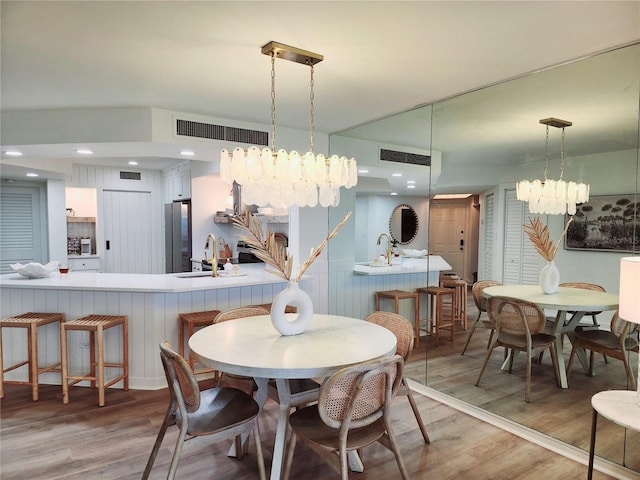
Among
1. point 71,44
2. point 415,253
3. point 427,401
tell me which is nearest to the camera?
point 71,44

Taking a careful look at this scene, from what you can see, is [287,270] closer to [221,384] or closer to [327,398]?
[327,398]

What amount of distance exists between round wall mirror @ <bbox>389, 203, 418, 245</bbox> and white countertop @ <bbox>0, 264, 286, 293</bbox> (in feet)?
4.31

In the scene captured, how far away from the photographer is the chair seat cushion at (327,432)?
6.15ft

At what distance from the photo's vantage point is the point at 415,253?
13.3ft

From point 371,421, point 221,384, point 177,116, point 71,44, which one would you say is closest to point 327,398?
point 371,421

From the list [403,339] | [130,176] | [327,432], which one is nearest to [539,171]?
[403,339]

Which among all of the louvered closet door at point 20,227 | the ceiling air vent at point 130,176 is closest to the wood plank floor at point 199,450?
the louvered closet door at point 20,227

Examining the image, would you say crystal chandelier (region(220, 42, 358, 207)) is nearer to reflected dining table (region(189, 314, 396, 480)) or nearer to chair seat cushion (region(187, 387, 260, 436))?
reflected dining table (region(189, 314, 396, 480))

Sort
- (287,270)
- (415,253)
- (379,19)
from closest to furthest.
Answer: (379,19)
(287,270)
(415,253)

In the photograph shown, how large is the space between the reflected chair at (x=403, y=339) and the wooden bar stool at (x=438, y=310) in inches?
47.3

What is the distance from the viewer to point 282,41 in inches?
86.3

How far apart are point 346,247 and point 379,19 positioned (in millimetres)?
2925

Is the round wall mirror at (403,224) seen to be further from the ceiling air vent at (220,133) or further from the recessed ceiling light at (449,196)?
the ceiling air vent at (220,133)

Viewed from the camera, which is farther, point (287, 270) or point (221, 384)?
point (221, 384)
